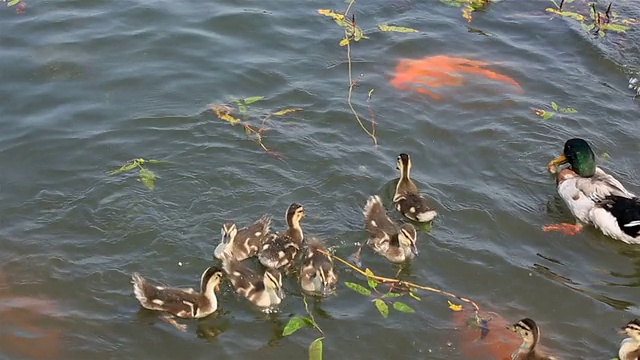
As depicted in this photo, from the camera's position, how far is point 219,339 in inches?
271

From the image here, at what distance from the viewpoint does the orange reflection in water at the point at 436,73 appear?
1108cm

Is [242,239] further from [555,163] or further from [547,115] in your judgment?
[547,115]

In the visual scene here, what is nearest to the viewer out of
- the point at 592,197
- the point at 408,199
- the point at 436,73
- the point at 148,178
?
the point at 408,199

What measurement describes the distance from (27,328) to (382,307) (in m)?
3.14

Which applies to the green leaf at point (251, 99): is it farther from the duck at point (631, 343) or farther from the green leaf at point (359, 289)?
the duck at point (631, 343)

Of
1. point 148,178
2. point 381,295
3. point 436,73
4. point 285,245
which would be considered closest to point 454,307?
point 381,295

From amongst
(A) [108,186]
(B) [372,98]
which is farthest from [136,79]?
(B) [372,98]

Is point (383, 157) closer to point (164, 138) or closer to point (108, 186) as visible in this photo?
point (164, 138)

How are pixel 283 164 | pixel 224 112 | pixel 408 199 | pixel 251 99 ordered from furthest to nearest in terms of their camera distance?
pixel 251 99 < pixel 224 112 < pixel 283 164 < pixel 408 199

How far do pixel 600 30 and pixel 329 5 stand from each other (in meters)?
4.47

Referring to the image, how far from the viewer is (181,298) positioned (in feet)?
22.8

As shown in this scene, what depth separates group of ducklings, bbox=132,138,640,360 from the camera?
6.95m

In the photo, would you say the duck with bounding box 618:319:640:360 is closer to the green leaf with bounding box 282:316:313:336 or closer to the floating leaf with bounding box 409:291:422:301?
the floating leaf with bounding box 409:291:422:301

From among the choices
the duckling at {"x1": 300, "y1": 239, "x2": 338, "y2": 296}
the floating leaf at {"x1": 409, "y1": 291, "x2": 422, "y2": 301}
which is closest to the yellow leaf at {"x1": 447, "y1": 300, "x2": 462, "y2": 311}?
the floating leaf at {"x1": 409, "y1": 291, "x2": 422, "y2": 301}
